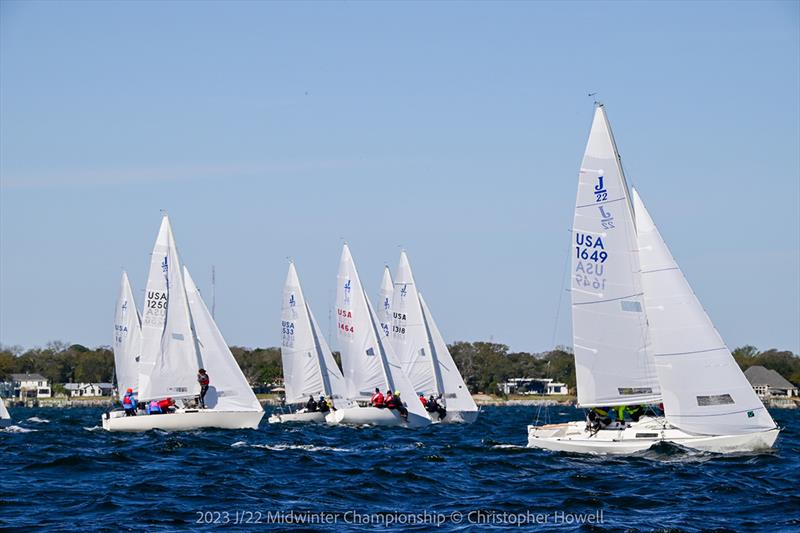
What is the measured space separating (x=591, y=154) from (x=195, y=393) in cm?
1729

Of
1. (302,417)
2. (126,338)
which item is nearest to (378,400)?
(302,417)

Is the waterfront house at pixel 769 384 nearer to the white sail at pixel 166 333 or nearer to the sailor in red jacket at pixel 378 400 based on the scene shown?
the sailor in red jacket at pixel 378 400

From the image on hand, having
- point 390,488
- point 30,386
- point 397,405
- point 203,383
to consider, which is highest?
point 30,386

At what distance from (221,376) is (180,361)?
145 centimetres

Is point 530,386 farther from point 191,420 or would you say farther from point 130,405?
point 191,420

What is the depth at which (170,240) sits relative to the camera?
4091 centimetres

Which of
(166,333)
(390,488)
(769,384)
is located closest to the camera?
(390,488)

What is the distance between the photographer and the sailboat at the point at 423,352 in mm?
51406

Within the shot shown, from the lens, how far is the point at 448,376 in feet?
171

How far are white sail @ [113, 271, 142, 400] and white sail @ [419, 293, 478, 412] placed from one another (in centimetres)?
1230

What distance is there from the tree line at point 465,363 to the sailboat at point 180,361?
9030cm

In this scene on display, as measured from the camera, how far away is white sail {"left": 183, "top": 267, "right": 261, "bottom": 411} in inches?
1524

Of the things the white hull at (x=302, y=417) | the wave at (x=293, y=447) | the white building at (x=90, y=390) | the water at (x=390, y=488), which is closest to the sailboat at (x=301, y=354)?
the white hull at (x=302, y=417)

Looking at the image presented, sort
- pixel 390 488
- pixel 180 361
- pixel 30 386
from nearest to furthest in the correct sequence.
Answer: pixel 390 488 → pixel 180 361 → pixel 30 386
